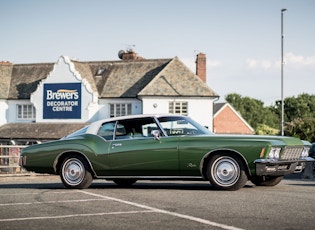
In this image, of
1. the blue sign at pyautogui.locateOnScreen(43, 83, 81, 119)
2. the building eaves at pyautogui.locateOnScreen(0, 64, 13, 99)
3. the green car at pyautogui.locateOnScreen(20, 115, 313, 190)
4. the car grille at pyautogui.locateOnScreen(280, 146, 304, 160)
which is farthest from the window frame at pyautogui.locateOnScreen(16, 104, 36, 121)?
the car grille at pyautogui.locateOnScreen(280, 146, 304, 160)

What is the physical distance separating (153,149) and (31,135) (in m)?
39.1

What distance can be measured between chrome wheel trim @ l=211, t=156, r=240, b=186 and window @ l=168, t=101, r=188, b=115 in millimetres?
38915

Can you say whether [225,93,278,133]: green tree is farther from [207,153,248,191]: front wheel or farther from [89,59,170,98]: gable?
[207,153,248,191]: front wheel

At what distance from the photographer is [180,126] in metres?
11.8

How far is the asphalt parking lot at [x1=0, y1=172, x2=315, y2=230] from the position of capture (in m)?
7.07

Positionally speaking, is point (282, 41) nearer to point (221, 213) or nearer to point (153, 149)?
point (153, 149)

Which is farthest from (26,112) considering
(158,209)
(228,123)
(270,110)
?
(270,110)

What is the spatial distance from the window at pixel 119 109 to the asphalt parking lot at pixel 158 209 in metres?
39.4

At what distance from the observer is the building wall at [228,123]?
74.0m

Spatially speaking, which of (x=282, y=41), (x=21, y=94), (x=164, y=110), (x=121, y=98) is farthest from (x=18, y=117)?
(x=282, y=41)

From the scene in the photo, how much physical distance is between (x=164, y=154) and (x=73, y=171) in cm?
193

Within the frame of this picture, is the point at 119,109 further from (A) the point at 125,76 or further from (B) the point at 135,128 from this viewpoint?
(B) the point at 135,128

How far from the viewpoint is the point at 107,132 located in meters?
12.3

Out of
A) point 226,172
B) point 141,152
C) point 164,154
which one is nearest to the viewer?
point 226,172
